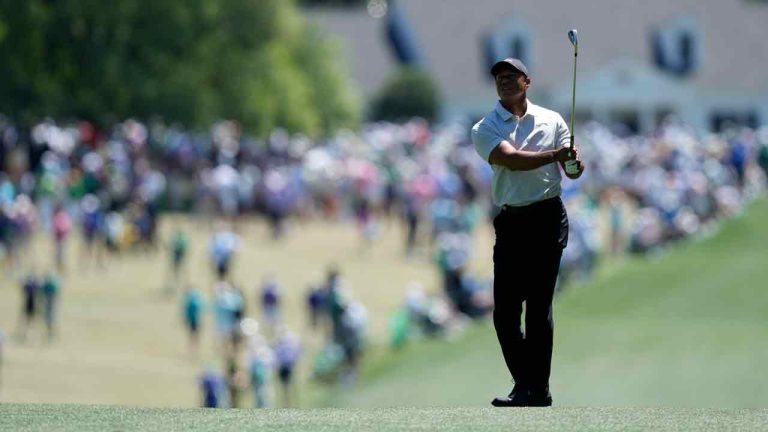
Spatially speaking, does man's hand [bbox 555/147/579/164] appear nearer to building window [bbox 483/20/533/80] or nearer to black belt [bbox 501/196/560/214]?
black belt [bbox 501/196/560/214]

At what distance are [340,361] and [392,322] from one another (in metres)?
2.41

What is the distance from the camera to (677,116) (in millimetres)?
66750

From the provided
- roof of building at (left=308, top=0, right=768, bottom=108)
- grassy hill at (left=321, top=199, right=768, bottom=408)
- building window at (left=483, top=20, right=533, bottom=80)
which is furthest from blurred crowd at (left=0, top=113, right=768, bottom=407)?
building window at (left=483, top=20, right=533, bottom=80)

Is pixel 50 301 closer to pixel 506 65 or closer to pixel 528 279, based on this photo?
pixel 528 279

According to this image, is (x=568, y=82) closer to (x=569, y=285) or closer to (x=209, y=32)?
(x=209, y=32)

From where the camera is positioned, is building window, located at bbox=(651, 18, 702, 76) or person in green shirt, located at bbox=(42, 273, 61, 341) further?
building window, located at bbox=(651, 18, 702, 76)

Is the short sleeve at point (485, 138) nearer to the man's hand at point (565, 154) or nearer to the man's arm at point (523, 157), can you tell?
the man's arm at point (523, 157)

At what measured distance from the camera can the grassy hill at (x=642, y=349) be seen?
1012 inches

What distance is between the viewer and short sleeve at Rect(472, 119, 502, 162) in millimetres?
9469

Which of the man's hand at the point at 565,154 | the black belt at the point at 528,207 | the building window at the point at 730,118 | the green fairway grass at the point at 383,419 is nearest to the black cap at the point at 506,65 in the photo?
the man's hand at the point at 565,154

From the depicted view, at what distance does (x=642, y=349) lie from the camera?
28344mm

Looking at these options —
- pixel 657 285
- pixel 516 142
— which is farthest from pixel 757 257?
pixel 516 142

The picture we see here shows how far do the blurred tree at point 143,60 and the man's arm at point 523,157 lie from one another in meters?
35.2

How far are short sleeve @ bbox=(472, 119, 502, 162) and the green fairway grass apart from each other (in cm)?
120
